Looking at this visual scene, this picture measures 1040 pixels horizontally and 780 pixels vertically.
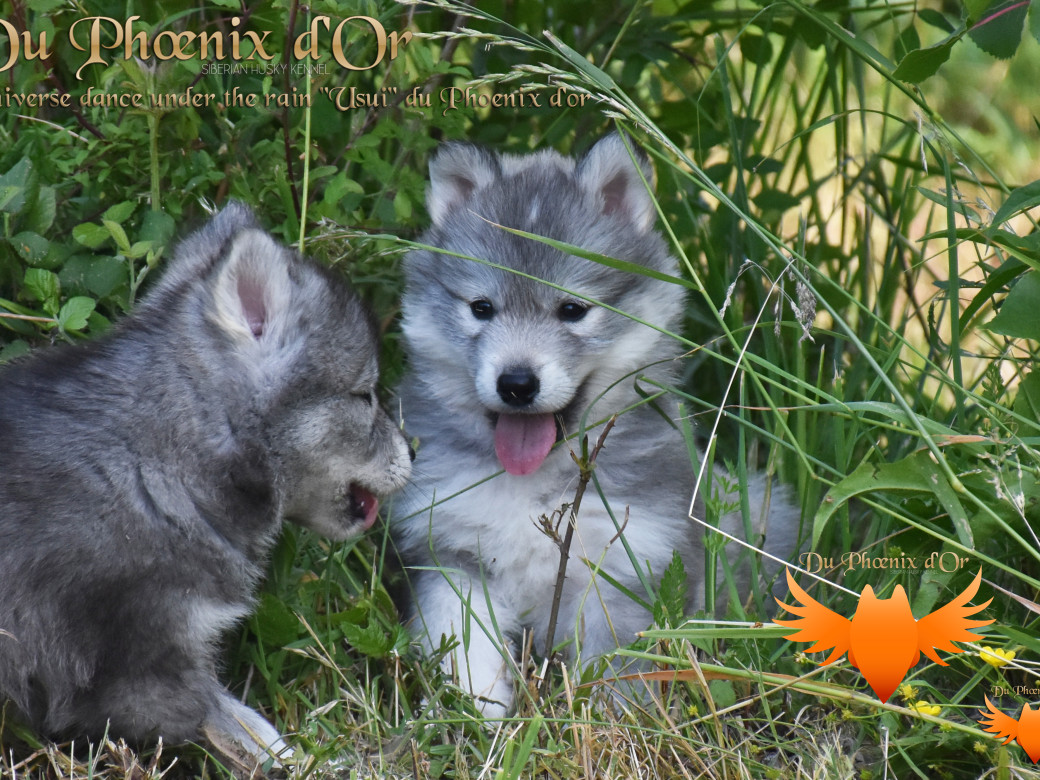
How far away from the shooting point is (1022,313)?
109 inches

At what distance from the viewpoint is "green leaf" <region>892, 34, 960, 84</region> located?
2590 millimetres

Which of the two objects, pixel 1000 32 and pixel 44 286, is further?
pixel 44 286

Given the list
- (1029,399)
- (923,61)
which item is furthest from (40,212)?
(1029,399)

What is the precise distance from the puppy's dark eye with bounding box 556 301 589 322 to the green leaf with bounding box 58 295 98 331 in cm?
128

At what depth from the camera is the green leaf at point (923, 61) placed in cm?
259

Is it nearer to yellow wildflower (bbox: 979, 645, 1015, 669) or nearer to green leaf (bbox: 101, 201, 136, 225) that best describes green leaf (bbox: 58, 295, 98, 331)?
green leaf (bbox: 101, 201, 136, 225)

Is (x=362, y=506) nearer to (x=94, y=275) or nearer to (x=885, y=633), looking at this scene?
(x=94, y=275)

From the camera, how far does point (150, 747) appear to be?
2721mm

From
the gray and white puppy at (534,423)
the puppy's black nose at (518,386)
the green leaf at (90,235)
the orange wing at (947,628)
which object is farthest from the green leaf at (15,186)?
the orange wing at (947,628)

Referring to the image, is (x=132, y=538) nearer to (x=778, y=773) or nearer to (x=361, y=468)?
(x=361, y=468)

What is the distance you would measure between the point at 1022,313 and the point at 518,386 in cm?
125

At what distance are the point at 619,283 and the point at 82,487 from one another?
60.3 inches

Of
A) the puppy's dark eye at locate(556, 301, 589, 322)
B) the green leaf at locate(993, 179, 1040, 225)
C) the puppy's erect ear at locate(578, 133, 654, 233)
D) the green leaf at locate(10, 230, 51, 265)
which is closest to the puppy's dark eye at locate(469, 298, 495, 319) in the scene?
the puppy's dark eye at locate(556, 301, 589, 322)

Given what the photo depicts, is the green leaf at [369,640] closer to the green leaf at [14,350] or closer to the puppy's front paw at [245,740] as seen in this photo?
the puppy's front paw at [245,740]
